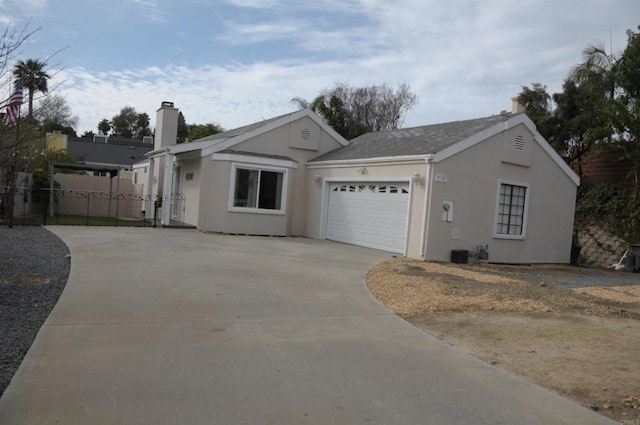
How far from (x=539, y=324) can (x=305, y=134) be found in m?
14.1

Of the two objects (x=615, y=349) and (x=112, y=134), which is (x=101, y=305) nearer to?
(x=615, y=349)

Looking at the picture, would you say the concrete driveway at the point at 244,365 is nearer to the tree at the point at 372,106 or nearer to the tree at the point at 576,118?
the tree at the point at 576,118

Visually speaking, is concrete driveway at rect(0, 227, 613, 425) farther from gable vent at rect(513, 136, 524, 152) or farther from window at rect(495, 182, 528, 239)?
gable vent at rect(513, 136, 524, 152)

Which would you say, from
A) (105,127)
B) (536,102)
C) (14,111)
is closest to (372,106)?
(536,102)

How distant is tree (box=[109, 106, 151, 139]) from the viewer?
275ft

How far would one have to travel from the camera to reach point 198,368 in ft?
15.7

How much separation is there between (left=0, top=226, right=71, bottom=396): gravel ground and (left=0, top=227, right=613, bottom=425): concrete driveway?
16 centimetres

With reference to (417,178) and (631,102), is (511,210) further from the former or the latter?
(631,102)

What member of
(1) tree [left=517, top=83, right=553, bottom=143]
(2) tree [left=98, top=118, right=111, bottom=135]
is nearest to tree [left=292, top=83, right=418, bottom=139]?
(1) tree [left=517, top=83, right=553, bottom=143]

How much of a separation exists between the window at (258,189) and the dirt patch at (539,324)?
25.4 feet

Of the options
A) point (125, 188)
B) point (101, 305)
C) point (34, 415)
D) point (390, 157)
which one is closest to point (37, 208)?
point (125, 188)

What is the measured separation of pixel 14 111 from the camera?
7852 millimetres

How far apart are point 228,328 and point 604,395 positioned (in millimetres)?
3949

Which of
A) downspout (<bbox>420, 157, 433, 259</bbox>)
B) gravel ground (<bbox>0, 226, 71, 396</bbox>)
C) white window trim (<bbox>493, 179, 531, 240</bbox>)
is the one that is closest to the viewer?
gravel ground (<bbox>0, 226, 71, 396</bbox>)
